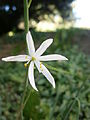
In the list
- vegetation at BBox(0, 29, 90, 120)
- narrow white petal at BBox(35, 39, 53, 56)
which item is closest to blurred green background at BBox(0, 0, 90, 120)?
vegetation at BBox(0, 29, 90, 120)

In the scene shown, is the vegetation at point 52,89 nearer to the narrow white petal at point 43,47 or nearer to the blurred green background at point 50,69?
the blurred green background at point 50,69

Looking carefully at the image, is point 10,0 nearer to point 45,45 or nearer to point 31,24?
point 31,24

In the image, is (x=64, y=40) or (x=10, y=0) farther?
(x=64, y=40)

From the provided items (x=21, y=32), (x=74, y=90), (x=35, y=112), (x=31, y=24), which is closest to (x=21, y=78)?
(x=74, y=90)

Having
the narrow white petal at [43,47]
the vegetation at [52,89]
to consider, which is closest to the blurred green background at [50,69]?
the vegetation at [52,89]

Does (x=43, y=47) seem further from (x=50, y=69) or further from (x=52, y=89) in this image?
(x=52, y=89)

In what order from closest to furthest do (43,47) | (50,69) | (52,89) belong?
(43,47) → (50,69) → (52,89)

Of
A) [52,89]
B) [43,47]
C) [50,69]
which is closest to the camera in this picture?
[43,47]

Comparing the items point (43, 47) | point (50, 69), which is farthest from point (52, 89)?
point (43, 47)
